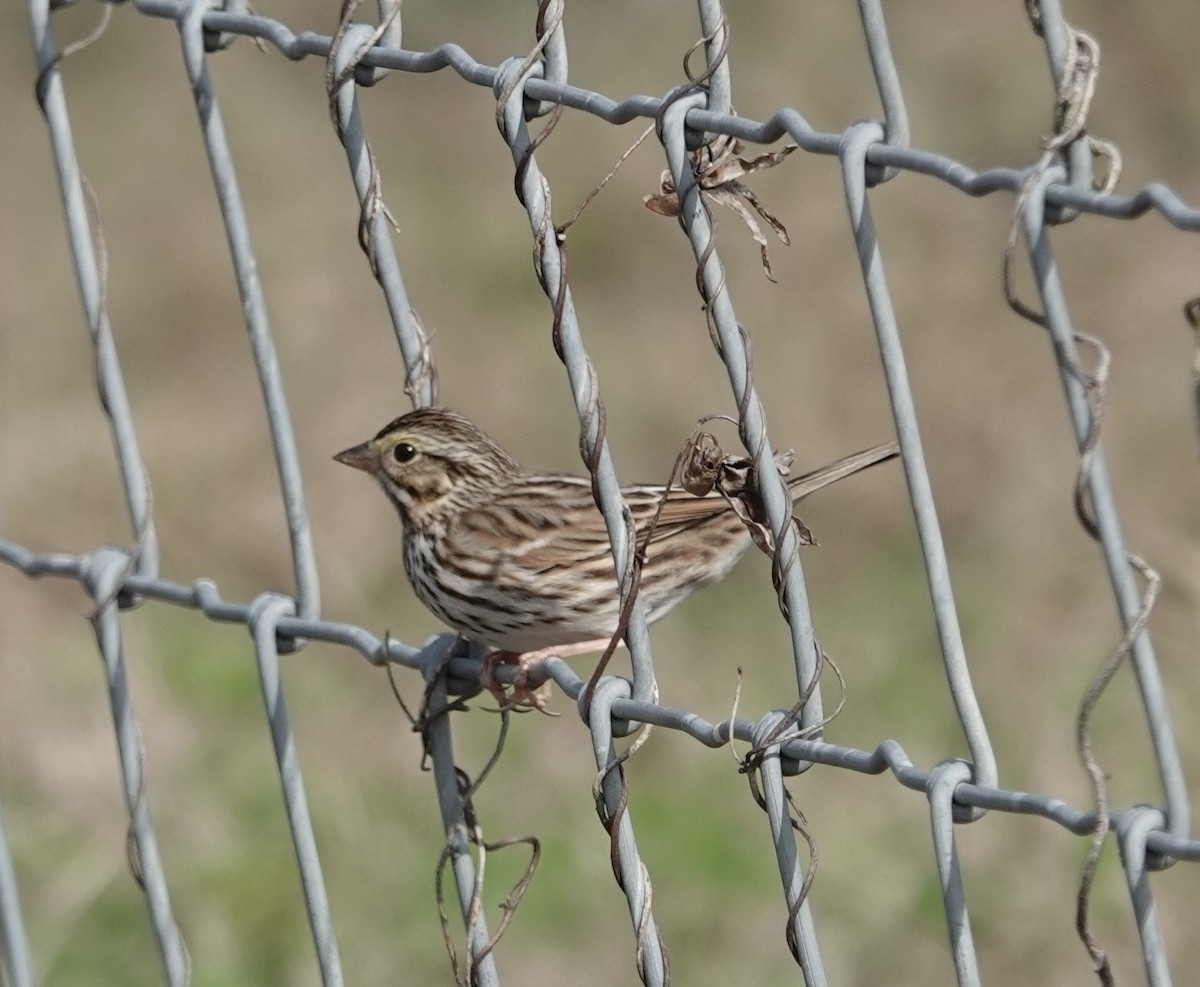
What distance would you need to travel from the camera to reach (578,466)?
24.7 feet

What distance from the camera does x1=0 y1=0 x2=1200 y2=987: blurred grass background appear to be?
16.9 feet

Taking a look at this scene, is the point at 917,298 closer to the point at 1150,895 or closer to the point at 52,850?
the point at 52,850

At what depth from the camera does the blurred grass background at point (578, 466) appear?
5137 mm

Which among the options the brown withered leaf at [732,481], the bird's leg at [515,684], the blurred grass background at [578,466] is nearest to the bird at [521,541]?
A: the bird's leg at [515,684]

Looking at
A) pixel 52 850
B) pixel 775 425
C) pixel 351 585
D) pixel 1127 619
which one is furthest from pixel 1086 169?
pixel 775 425

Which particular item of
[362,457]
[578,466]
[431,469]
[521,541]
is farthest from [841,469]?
[578,466]

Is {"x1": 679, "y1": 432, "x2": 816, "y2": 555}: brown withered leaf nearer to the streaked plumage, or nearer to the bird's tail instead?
the bird's tail

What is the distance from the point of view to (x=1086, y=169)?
1806mm

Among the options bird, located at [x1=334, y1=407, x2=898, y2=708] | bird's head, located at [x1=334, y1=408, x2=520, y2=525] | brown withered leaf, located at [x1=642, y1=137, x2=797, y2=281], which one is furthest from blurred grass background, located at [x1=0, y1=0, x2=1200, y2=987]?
brown withered leaf, located at [x1=642, y1=137, x2=797, y2=281]

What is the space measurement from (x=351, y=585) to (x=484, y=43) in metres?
5.21

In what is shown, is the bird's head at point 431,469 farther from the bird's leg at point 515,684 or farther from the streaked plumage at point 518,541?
the bird's leg at point 515,684

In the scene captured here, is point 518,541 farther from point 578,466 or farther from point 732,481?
point 578,466

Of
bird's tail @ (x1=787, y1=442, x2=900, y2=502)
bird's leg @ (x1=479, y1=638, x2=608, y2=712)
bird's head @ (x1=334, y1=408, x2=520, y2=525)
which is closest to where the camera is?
bird's leg @ (x1=479, y1=638, x2=608, y2=712)

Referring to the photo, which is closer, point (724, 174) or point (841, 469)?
point (724, 174)
